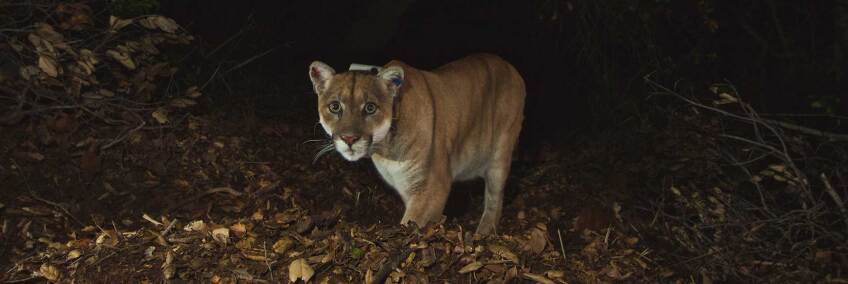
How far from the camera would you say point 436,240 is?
Result: 4.54m

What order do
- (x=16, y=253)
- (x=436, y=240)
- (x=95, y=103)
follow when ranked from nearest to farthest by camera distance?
1. (x=436, y=240)
2. (x=16, y=253)
3. (x=95, y=103)

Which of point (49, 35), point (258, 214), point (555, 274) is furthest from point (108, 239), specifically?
point (555, 274)

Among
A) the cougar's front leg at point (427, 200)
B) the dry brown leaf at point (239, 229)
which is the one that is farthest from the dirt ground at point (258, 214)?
the cougar's front leg at point (427, 200)

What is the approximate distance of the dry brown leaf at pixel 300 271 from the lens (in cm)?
404

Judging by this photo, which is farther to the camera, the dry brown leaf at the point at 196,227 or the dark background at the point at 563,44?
the dark background at the point at 563,44

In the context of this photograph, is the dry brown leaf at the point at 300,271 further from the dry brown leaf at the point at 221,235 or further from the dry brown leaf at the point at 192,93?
the dry brown leaf at the point at 192,93

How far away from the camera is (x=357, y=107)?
526cm

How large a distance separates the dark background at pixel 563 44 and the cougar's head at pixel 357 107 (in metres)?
3.15

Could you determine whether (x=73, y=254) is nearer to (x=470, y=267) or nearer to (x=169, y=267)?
(x=169, y=267)

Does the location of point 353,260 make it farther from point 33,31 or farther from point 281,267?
point 33,31

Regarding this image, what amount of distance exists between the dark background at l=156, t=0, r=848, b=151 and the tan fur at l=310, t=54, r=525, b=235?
182cm

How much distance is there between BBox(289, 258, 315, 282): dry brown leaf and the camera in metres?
4.04

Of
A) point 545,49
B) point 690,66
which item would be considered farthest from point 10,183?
point 690,66

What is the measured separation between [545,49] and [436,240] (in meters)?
5.96
